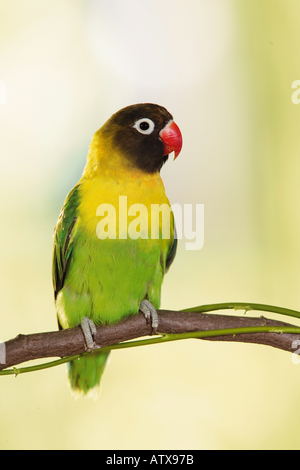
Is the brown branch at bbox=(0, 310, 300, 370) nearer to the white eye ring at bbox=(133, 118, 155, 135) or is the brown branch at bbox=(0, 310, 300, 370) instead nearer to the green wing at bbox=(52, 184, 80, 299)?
the green wing at bbox=(52, 184, 80, 299)

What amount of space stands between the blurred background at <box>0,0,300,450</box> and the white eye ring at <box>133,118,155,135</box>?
11.1 inches

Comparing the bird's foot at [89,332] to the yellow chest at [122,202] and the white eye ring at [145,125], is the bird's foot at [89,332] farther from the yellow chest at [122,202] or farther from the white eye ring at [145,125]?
the white eye ring at [145,125]

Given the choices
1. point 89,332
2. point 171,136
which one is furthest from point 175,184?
point 89,332

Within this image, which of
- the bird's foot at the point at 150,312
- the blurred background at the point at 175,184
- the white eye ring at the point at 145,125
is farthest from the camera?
the blurred background at the point at 175,184

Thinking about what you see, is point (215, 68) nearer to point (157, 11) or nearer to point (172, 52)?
point (172, 52)

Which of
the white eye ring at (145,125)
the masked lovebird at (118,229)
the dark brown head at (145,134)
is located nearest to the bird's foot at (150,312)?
the masked lovebird at (118,229)

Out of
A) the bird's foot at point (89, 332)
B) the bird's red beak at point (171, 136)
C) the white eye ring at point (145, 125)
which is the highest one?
the white eye ring at point (145, 125)

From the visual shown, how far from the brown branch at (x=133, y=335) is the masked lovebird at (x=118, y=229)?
0.15 ft

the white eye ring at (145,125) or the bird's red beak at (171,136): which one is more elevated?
the white eye ring at (145,125)

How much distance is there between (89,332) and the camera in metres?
0.96

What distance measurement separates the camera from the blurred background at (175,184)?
1287 mm

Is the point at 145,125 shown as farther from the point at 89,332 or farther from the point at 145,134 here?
the point at 89,332

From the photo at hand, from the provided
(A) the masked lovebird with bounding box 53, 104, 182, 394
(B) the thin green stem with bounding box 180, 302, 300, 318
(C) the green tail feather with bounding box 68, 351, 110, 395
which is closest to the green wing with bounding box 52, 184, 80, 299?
(A) the masked lovebird with bounding box 53, 104, 182, 394
